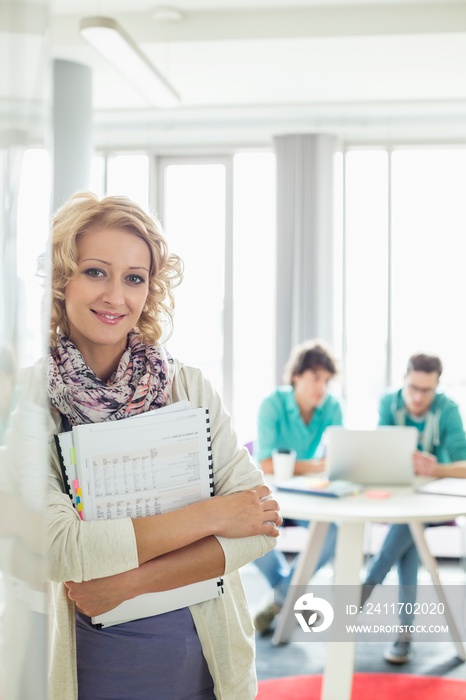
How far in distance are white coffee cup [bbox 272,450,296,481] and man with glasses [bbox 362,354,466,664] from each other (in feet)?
2.00

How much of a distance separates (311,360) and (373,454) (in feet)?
2.55

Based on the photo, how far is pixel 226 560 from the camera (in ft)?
4.34

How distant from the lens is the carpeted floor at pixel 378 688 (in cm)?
310

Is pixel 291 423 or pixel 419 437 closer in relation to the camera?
pixel 419 437

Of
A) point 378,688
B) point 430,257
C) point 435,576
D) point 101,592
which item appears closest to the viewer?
point 101,592

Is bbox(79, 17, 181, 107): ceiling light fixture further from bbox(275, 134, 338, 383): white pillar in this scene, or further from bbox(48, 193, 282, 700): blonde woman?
bbox(48, 193, 282, 700): blonde woman

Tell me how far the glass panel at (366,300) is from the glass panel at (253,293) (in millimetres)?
643

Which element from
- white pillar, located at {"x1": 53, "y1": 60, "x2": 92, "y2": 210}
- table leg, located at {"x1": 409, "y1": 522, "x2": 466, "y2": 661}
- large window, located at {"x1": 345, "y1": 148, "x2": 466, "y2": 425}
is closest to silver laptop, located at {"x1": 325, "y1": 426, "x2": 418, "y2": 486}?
table leg, located at {"x1": 409, "y1": 522, "x2": 466, "y2": 661}

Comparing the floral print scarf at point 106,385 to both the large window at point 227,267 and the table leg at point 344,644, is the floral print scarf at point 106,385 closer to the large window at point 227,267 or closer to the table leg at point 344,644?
the table leg at point 344,644

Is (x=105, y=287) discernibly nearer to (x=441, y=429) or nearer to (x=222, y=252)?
(x=441, y=429)

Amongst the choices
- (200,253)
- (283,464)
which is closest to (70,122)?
(200,253)

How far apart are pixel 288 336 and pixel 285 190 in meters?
1.15

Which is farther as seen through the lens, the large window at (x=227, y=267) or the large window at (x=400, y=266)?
the large window at (x=227, y=267)

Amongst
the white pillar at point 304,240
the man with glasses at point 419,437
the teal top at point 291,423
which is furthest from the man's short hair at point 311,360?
the white pillar at point 304,240
